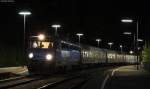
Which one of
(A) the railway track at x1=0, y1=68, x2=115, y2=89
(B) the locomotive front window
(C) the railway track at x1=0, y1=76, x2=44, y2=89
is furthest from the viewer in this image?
(B) the locomotive front window

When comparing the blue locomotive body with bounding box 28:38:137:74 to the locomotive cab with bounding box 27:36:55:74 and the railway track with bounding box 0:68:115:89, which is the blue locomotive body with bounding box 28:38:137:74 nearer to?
the locomotive cab with bounding box 27:36:55:74

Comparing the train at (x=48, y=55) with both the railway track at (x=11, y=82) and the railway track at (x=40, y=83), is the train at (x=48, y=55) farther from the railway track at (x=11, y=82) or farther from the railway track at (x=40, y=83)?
the railway track at (x=11, y=82)

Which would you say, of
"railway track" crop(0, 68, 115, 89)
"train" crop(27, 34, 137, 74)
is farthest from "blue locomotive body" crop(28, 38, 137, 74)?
"railway track" crop(0, 68, 115, 89)

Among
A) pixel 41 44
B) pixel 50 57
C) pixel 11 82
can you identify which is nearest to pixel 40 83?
pixel 11 82

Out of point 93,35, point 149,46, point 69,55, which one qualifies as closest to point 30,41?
point 69,55

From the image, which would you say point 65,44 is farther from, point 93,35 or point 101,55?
point 93,35

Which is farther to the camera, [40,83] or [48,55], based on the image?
[48,55]

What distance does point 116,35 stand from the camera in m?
193

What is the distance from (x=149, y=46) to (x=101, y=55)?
24257mm

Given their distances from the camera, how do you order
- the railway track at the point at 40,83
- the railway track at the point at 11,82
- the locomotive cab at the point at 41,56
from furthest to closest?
the locomotive cab at the point at 41,56 → the railway track at the point at 11,82 → the railway track at the point at 40,83

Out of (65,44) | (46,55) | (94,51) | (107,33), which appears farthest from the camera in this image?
(107,33)

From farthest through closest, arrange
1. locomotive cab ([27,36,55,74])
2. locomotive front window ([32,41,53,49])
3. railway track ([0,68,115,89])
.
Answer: locomotive front window ([32,41,53,49]) → locomotive cab ([27,36,55,74]) → railway track ([0,68,115,89])

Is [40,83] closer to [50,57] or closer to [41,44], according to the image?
[50,57]

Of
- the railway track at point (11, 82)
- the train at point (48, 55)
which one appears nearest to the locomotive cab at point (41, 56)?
the train at point (48, 55)
